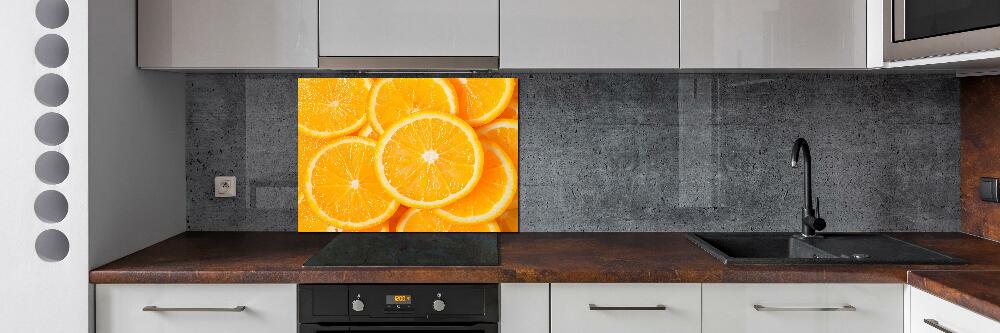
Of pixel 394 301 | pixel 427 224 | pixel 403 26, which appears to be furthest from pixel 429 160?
pixel 394 301

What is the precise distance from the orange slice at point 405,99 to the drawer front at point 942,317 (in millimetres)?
1416

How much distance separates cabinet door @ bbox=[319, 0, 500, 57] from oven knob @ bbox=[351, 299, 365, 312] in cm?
71

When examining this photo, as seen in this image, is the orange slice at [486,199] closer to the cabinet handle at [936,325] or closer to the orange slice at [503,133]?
the orange slice at [503,133]

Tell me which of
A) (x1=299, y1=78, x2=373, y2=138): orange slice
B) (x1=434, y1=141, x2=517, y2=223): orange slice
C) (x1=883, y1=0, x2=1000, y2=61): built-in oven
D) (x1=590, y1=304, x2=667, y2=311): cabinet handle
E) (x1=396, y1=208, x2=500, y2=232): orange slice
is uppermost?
(x1=883, y1=0, x2=1000, y2=61): built-in oven

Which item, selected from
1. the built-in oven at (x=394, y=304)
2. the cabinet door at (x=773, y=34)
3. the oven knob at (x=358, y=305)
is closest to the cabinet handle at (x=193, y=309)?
the built-in oven at (x=394, y=304)

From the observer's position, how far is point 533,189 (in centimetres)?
240

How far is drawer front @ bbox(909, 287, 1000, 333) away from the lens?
145 cm

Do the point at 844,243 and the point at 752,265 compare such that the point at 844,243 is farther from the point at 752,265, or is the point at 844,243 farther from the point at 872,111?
the point at 752,265

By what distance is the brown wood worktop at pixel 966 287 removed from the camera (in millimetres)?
1438

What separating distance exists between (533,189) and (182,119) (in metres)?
1.19

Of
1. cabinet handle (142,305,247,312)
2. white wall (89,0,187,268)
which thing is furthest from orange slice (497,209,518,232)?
white wall (89,0,187,268)

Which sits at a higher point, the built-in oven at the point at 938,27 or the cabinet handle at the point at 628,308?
the built-in oven at the point at 938,27

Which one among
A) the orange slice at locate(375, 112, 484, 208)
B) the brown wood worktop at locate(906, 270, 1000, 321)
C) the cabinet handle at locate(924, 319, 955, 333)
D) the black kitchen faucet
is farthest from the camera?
the orange slice at locate(375, 112, 484, 208)

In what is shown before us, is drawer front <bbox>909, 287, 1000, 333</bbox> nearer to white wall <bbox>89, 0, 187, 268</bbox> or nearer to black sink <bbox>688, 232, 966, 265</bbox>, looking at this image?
black sink <bbox>688, 232, 966, 265</bbox>
